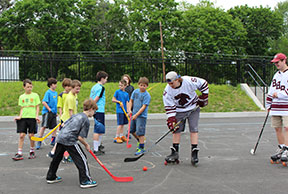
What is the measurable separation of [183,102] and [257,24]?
136 ft

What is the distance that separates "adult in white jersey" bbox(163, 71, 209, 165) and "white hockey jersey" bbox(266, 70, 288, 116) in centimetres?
121

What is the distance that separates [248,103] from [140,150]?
35.4ft

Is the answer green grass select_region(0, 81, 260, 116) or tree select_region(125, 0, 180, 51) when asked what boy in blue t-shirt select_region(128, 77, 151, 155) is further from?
tree select_region(125, 0, 180, 51)

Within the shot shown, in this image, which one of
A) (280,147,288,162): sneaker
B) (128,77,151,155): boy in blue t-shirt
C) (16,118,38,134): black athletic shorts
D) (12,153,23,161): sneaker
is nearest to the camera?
(280,147,288,162): sneaker

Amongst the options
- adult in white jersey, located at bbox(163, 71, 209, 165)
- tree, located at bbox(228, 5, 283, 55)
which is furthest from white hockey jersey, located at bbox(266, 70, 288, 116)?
tree, located at bbox(228, 5, 283, 55)

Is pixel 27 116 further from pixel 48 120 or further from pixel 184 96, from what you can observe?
pixel 184 96

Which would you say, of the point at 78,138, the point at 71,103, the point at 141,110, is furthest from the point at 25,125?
the point at 141,110

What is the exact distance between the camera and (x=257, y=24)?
42656 millimetres

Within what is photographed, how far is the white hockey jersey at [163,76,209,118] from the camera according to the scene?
207 inches

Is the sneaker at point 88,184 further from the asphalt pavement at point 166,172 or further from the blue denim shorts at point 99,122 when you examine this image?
the blue denim shorts at point 99,122

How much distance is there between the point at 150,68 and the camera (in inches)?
811

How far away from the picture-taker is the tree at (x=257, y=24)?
4228 cm

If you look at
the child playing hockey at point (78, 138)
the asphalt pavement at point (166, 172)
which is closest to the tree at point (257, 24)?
the asphalt pavement at point (166, 172)

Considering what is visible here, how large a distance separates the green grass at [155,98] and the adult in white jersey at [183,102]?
326 inches
